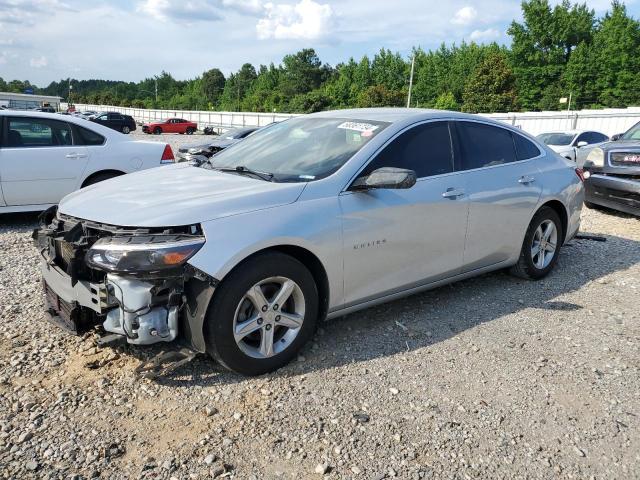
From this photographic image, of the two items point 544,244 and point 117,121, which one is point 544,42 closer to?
point 117,121

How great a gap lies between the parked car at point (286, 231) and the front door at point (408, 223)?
1cm

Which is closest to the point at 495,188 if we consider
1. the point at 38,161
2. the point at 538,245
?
the point at 538,245

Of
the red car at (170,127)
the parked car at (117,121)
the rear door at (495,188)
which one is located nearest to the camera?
the rear door at (495,188)

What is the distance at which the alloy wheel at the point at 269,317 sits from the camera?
3178 mm

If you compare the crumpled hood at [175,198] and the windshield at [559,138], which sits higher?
the windshield at [559,138]

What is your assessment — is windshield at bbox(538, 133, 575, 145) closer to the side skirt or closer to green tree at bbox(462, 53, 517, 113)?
the side skirt

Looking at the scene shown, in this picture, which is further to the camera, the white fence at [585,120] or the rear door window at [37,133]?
the white fence at [585,120]

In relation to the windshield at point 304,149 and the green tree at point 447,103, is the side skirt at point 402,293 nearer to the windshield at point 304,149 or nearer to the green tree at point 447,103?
the windshield at point 304,149

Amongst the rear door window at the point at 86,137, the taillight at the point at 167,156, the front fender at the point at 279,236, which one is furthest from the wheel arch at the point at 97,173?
the front fender at the point at 279,236

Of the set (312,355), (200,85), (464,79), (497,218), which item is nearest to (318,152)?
(312,355)

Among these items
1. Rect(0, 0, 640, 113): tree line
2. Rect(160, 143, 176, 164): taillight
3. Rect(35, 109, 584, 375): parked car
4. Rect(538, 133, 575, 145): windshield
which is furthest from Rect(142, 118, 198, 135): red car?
Rect(35, 109, 584, 375): parked car

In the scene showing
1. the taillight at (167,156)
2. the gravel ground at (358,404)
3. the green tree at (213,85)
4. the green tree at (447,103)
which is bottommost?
the gravel ground at (358,404)

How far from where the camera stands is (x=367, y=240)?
12.0 feet

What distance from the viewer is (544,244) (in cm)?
540
